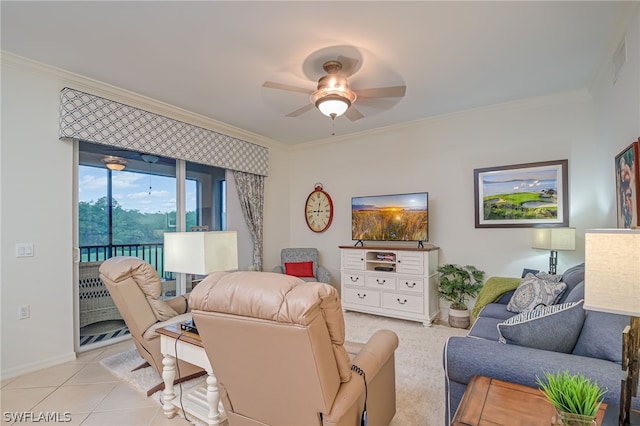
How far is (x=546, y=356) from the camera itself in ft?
4.72

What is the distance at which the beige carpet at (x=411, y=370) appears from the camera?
210cm

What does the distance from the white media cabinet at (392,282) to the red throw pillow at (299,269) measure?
66 cm

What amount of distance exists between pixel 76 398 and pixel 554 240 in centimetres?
449

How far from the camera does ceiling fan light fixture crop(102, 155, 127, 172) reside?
3.50 metres

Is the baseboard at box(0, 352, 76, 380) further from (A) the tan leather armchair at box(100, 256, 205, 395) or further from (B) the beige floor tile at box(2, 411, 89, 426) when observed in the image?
(A) the tan leather armchair at box(100, 256, 205, 395)

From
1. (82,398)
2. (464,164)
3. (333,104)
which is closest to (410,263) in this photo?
(464,164)

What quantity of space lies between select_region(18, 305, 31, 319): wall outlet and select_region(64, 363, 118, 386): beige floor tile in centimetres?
69

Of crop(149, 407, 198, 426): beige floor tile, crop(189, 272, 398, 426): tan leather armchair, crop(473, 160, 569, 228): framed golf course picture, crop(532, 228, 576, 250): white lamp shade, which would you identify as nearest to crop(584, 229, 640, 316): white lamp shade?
crop(189, 272, 398, 426): tan leather armchair

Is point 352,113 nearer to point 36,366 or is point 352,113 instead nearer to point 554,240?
point 554,240

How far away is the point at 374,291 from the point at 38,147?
4094 millimetres

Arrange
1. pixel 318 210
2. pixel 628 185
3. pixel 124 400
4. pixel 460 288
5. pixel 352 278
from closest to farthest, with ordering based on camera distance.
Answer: pixel 628 185 < pixel 124 400 < pixel 460 288 < pixel 352 278 < pixel 318 210

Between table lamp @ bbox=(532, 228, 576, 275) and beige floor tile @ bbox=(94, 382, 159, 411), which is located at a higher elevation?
table lamp @ bbox=(532, 228, 576, 275)

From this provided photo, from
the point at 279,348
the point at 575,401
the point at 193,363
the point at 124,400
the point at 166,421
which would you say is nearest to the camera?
the point at 575,401

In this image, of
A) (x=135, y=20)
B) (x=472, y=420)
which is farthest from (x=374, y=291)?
(x=135, y=20)
